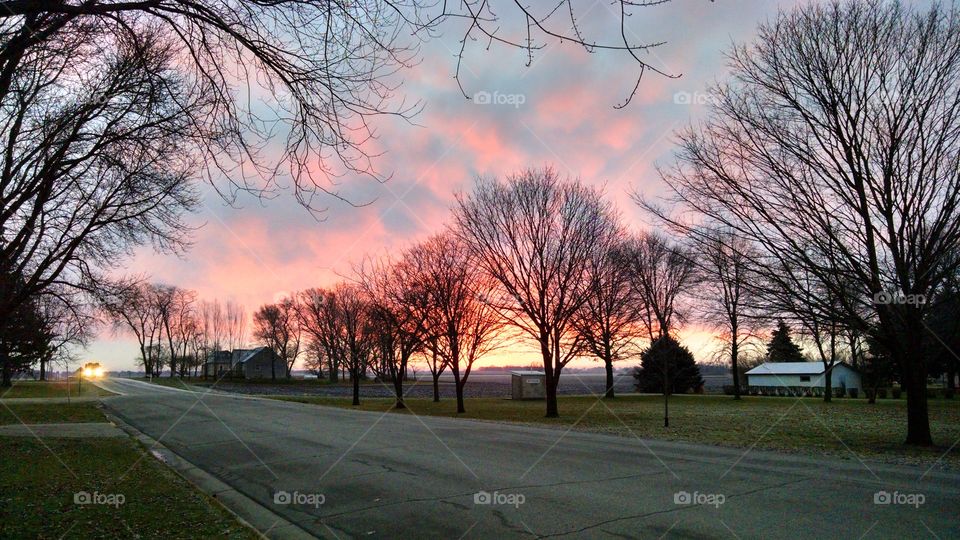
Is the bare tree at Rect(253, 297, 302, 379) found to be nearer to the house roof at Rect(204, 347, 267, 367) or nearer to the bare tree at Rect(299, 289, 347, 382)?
the house roof at Rect(204, 347, 267, 367)

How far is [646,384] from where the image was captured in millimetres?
61750

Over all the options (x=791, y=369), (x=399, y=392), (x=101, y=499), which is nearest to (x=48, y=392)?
(x=399, y=392)

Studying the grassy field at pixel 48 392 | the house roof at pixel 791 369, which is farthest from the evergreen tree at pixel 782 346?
the grassy field at pixel 48 392

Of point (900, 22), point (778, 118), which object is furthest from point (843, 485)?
point (900, 22)

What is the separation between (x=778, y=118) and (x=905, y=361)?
7073 mm

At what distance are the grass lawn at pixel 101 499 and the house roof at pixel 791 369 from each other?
7414cm

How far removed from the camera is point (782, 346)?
51.8m

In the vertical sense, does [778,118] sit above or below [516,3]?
above

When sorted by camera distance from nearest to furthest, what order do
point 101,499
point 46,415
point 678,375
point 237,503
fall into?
point 101,499, point 237,503, point 46,415, point 678,375

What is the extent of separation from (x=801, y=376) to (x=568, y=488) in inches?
2864

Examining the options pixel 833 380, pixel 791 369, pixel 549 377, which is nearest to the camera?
pixel 549 377

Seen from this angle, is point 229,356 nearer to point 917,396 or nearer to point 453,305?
point 453,305

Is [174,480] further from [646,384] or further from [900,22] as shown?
[646,384]

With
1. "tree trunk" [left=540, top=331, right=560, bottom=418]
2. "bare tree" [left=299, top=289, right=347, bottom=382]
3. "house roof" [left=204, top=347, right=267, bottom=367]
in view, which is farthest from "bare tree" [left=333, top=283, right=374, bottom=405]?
"house roof" [left=204, top=347, right=267, bottom=367]
